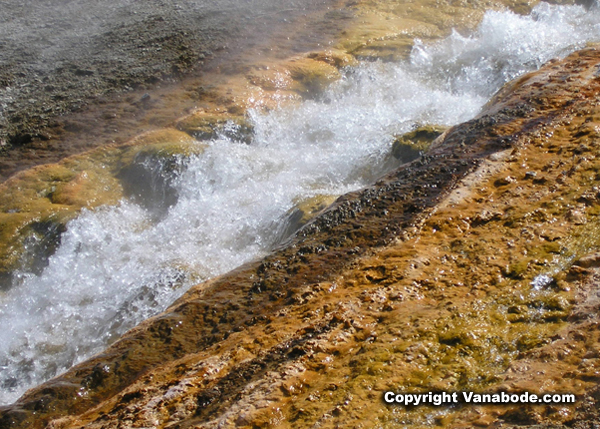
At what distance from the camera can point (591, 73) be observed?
12.5 ft

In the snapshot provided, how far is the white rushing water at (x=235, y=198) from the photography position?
4.43 m

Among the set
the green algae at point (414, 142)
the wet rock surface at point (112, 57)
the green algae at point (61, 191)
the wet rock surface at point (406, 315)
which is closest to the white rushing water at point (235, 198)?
the green algae at point (61, 191)

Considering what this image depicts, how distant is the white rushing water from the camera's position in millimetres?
4426

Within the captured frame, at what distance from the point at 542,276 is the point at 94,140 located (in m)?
5.28

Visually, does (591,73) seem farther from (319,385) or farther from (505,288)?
(319,385)

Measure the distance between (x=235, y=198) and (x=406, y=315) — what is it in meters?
3.47

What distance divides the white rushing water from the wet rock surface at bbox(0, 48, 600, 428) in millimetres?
1639

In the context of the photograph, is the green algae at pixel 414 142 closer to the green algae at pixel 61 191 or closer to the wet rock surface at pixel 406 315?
the wet rock surface at pixel 406 315

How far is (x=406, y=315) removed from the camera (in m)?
2.23

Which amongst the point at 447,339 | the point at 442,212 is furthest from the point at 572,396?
the point at 442,212

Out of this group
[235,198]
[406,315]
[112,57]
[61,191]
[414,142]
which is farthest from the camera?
[112,57]

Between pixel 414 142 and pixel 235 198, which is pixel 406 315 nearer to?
pixel 414 142

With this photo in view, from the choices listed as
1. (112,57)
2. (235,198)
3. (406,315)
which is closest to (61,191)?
(235,198)

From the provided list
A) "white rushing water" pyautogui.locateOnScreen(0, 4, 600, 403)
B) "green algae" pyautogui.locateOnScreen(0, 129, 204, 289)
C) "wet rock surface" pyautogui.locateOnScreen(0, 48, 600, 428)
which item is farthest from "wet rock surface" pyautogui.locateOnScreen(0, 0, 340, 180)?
"wet rock surface" pyautogui.locateOnScreen(0, 48, 600, 428)
